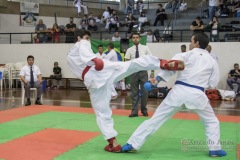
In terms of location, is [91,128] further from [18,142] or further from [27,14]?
[27,14]

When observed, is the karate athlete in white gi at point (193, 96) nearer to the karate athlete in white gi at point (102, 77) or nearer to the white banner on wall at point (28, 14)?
the karate athlete in white gi at point (102, 77)

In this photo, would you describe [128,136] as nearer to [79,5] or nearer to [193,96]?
[193,96]

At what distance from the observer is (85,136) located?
215 inches

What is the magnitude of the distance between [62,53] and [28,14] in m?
3.98

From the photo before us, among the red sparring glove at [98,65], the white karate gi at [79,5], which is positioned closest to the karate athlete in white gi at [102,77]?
the red sparring glove at [98,65]

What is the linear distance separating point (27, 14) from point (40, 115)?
1127 cm

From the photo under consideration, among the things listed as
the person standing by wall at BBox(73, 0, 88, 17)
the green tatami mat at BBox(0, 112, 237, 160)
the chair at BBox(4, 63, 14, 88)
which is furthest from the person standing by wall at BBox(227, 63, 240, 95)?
the person standing by wall at BBox(73, 0, 88, 17)

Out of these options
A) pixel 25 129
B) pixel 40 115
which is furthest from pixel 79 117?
pixel 25 129

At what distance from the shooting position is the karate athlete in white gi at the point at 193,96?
424 cm

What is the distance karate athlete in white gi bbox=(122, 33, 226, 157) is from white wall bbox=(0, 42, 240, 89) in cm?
855

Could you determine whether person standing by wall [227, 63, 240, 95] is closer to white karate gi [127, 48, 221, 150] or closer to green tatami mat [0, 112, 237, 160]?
green tatami mat [0, 112, 237, 160]

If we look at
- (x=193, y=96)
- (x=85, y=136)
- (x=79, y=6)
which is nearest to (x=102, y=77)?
(x=193, y=96)

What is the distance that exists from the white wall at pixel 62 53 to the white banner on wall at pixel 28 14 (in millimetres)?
2044

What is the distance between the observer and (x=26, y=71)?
371 inches
